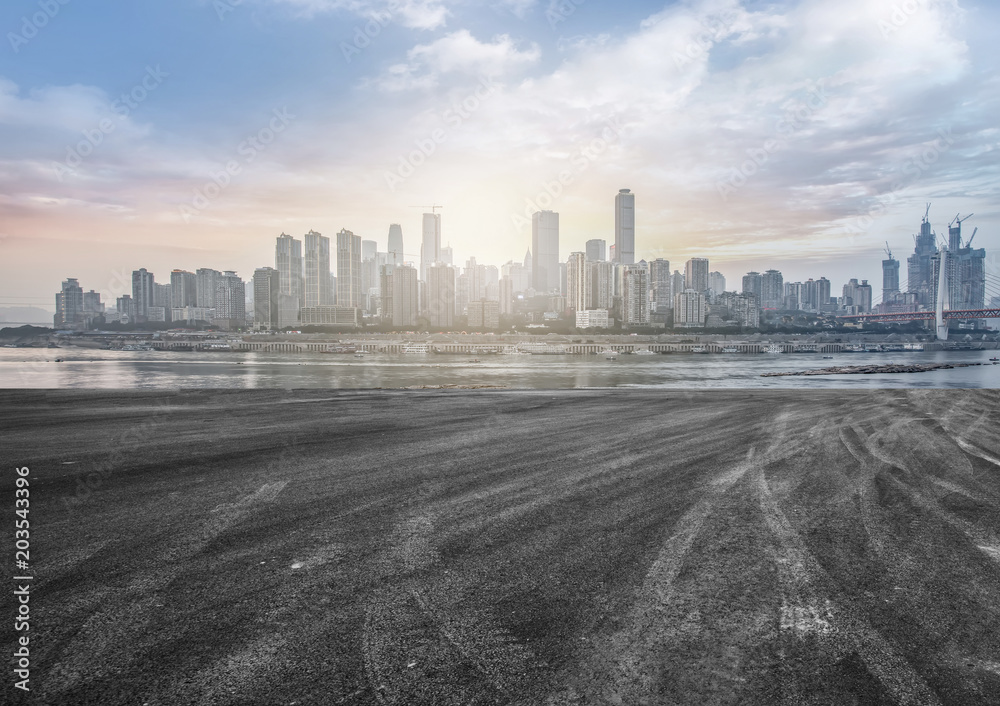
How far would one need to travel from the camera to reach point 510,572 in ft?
16.4

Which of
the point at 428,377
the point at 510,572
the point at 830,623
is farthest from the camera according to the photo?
the point at 428,377

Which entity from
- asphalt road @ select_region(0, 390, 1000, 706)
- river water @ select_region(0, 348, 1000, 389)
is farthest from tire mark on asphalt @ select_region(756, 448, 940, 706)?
river water @ select_region(0, 348, 1000, 389)

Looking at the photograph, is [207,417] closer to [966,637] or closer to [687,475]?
[687,475]

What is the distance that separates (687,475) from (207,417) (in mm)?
12554

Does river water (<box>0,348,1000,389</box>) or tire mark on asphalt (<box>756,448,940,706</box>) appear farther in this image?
river water (<box>0,348,1000,389</box>)

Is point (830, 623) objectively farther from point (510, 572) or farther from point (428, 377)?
point (428, 377)

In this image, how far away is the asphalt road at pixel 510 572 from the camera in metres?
3.45

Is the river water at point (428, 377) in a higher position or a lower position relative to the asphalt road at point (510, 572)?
lower

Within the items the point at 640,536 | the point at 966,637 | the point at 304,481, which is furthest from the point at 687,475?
the point at 304,481

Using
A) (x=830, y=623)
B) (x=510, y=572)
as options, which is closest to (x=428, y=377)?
(x=510, y=572)

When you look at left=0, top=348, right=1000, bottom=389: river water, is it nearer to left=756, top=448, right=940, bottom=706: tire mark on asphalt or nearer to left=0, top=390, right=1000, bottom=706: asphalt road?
left=0, top=390, right=1000, bottom=706: asphalt road

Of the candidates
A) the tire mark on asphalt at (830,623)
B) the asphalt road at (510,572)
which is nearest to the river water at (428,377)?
the asphalt road at (510,572)

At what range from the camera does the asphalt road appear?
3.45 m

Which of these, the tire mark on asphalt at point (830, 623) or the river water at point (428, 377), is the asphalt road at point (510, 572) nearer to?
the tire mark on asphalt at point (830, 623)
